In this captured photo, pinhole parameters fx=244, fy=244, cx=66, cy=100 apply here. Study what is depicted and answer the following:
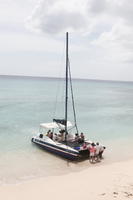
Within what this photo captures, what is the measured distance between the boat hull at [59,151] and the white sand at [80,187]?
5.91 ft

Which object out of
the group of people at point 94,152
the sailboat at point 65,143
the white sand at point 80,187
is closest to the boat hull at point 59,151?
the sailboat at point 65,143

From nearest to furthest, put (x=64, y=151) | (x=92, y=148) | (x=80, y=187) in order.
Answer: (x=80, y=187) < (x=92, y=148) < (x=64, y=151)

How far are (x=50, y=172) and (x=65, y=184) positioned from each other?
2.28 metres

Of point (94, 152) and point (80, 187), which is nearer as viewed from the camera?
point (80, 187)

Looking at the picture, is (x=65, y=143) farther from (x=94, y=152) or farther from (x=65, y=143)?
(x=94, y=152)

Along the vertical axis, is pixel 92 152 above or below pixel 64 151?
above

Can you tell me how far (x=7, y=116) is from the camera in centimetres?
3095

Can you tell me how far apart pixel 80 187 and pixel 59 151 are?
17.1ft

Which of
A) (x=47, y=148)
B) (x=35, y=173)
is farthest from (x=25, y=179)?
(x=47, y=148)

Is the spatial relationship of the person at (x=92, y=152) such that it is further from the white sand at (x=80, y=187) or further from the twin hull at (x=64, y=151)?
the white sand at (x=80, y=187)

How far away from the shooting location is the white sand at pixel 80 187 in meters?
10.3

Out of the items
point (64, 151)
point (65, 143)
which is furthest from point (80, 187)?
point (65, 143)

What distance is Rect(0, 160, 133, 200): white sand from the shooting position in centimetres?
1027

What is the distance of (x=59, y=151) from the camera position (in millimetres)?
16312
